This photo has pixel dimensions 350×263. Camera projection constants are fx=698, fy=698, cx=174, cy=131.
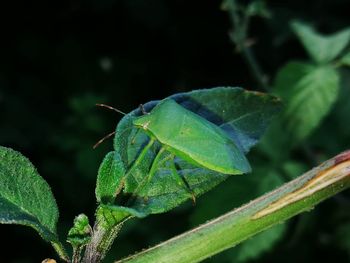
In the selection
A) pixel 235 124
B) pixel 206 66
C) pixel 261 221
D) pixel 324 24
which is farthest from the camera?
pixel 206 66

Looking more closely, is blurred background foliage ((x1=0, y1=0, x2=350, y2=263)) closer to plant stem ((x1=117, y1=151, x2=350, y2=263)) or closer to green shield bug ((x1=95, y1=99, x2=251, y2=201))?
green shield bug ((x1=95, y1=99, x2=251, y2=201))

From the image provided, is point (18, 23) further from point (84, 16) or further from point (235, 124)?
point (235, 124)

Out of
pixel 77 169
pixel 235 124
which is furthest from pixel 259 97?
pixel 77 169

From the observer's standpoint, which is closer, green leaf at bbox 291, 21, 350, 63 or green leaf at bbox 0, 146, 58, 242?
green leaf at bbox 0, 146, 58, 242

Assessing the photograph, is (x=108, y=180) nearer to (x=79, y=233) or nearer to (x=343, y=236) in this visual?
(x=79, y=233)

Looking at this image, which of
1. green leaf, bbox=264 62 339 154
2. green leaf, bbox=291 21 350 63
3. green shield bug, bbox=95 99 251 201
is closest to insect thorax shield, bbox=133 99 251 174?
green shield bug, bbox=95 99 251 201

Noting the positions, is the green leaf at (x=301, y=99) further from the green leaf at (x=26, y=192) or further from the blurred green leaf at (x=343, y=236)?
the green leaf at (x=26, y=192)

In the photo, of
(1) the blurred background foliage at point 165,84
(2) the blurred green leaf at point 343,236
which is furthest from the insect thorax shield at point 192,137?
(2) the blurred green leaf at point 343,236

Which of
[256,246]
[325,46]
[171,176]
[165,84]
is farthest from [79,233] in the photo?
[165,84]
